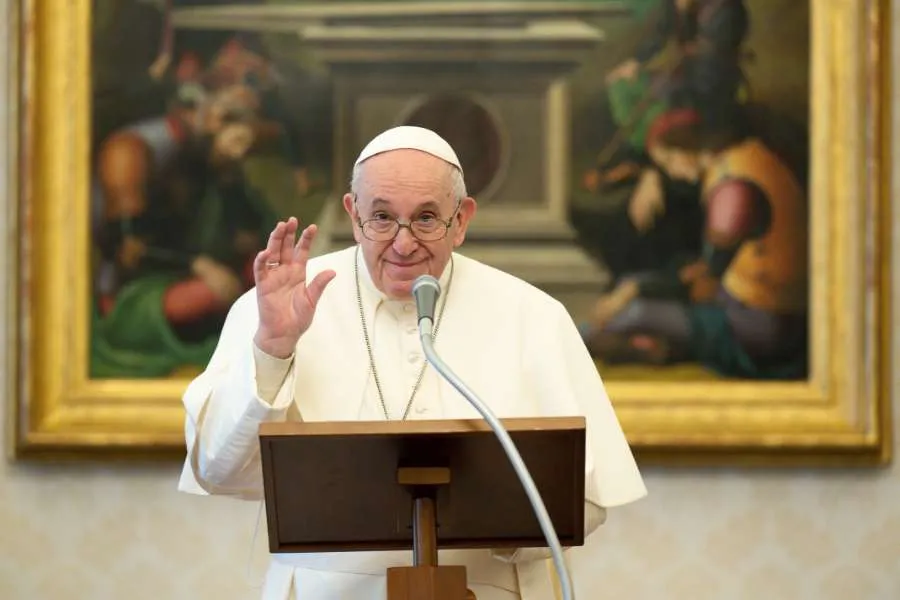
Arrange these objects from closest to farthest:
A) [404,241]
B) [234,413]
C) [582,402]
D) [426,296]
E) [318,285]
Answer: [426,296] → [318,285] → [234,413] → [404,241] → [582,402]

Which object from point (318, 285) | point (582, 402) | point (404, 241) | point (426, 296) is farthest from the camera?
point (582, 402)

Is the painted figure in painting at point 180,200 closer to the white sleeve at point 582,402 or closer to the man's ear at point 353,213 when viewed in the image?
the man's ear at point 353,213

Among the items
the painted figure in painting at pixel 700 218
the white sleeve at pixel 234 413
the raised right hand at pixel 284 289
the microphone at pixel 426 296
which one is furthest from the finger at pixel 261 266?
the painted figure in painting at pixel 700 218

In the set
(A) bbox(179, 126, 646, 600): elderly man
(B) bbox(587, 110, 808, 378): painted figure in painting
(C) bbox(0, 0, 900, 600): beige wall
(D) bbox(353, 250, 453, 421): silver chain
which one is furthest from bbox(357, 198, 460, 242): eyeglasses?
(C) bbox(0, 0, 900, 600): beige wall

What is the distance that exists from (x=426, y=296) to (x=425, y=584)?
51cm

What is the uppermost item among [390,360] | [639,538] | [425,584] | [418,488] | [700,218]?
[700,218]

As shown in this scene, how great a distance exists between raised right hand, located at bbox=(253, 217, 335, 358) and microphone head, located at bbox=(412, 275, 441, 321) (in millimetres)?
403

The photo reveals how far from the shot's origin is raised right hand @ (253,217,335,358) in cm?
273

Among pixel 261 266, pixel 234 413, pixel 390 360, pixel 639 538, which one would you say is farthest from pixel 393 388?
pixel 639 538

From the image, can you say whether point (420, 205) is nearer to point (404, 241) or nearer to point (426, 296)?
point (404, 241)

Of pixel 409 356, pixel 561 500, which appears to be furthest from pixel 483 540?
pixel 409 356

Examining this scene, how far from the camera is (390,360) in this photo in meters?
3.24

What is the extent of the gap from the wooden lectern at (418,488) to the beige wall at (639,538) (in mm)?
2286

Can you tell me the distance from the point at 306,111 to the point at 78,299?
1.03 metres
